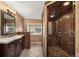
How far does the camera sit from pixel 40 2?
1879 millimetres

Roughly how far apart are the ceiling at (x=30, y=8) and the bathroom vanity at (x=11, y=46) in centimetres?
34

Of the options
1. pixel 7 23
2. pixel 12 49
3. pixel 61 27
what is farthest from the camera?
pixel 7 23

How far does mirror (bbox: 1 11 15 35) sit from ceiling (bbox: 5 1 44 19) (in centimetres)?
22

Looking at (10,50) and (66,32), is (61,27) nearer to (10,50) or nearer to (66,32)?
(66,32)

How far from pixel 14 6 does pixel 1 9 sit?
269mm

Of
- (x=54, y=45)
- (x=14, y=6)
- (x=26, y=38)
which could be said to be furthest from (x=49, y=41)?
(x=14, y=6)

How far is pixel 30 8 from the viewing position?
1.96 metres

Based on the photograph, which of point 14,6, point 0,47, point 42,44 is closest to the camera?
point 0,47

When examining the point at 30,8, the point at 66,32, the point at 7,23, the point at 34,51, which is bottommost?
the point at 34,51

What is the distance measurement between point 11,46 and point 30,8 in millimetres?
586

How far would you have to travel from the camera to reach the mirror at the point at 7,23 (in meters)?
2.15

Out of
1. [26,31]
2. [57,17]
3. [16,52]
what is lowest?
[16,52]

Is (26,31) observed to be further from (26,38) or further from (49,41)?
(49,41)

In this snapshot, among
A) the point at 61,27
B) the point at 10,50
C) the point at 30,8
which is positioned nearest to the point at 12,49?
the point at 10,50
